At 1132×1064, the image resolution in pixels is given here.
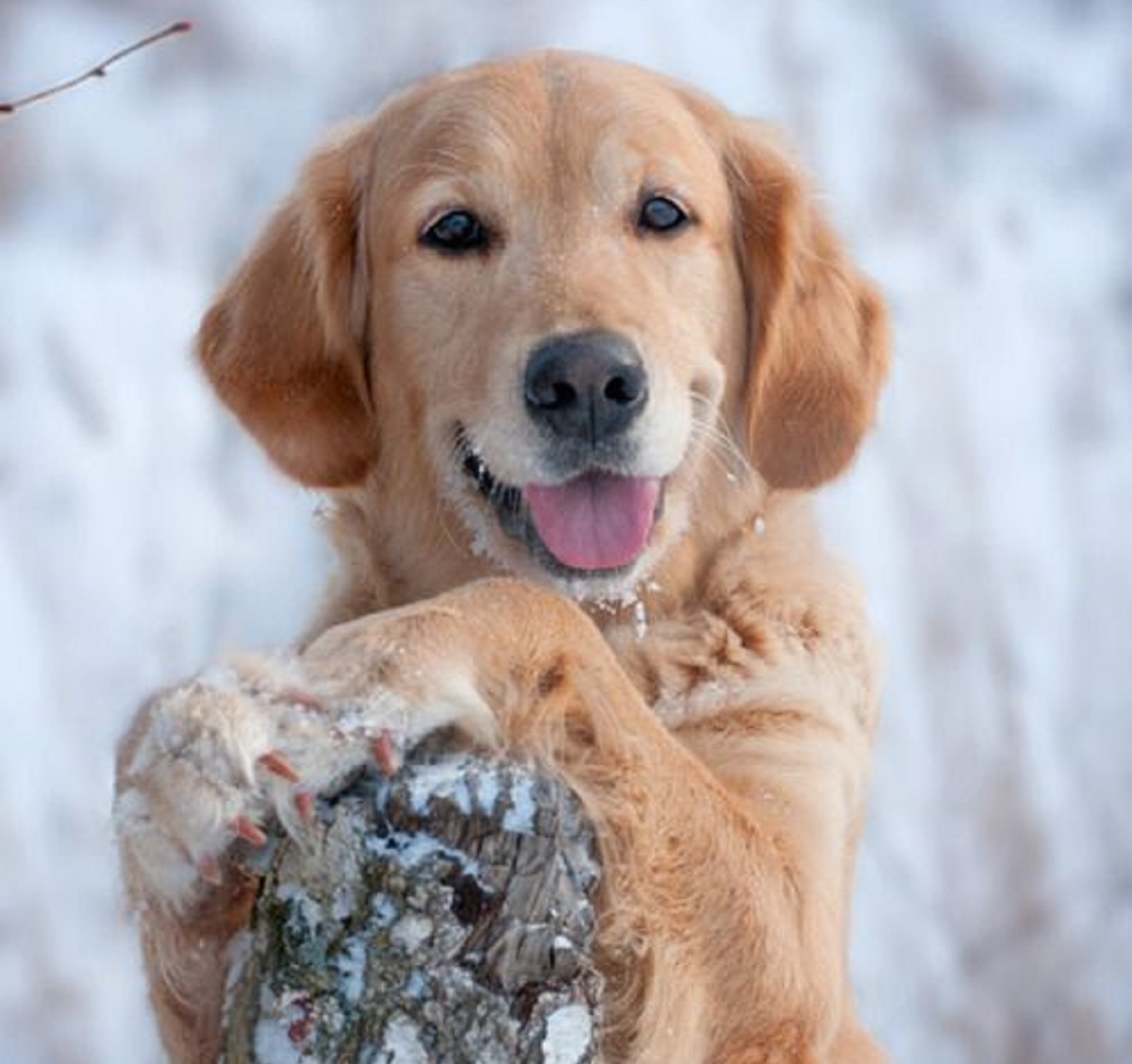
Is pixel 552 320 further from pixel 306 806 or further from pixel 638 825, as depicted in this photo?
pixel 306 806

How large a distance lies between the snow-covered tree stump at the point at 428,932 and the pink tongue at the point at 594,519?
0.95 m

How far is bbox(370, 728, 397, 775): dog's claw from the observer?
9.82ft

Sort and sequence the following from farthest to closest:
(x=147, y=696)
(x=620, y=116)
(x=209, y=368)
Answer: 1. (x=209, y=368)
2. (x=620, y=116)
3. (x=147, y=696)

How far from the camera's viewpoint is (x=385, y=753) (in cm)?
301

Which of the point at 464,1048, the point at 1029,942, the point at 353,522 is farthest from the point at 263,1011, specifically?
the point at 1029,942

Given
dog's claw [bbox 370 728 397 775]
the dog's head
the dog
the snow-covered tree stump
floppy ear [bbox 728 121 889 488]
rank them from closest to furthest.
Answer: the snow-covered tree stump
dog's claw [bbox 370 728 397 775]
the dog
the dog's head
floppy ear [bbox 728 121 889 488]

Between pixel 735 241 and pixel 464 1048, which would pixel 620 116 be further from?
pixel 464 1048

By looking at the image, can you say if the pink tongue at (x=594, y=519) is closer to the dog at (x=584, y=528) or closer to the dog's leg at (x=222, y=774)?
the dog at (x=584, y=528)

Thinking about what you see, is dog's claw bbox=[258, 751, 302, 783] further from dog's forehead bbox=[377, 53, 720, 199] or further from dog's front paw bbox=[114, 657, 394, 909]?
dog's forehead bbox=[377, 53, 720, 199]

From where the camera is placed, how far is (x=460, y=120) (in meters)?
4.18

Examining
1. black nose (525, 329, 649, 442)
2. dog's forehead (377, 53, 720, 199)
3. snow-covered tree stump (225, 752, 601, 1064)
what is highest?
dog's forehead (377, 53, 720, 199)

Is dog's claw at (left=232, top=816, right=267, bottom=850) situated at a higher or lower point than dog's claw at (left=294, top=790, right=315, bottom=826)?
lower

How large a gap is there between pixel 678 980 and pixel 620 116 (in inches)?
63.1

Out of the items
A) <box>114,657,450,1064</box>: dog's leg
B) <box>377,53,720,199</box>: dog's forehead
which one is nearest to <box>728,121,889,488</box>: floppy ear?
<box>377,53,720,199</box>: dog's forehead
